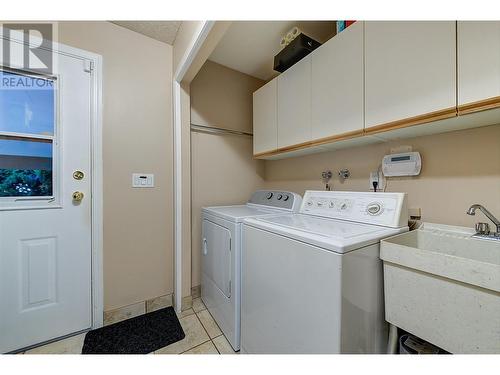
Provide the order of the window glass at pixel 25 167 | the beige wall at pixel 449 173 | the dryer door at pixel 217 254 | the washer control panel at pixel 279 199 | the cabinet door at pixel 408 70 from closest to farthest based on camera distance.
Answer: the cabinet door at pixel 408 70 → the beige wall at pixel 449 173 → the window glass at pixel 25 167 → the dryer door at pixel 217 254 → the washer control panel at pixel 279 199

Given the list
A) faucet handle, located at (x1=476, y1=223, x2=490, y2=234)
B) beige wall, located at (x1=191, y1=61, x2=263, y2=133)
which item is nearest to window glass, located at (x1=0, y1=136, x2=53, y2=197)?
beige wall, located at (x1=191, y1=61, x2=263, y2=133)

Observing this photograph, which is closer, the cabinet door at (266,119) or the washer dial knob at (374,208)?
the washer dial knob at (374,208)

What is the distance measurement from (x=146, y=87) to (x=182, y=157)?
0.68 meters

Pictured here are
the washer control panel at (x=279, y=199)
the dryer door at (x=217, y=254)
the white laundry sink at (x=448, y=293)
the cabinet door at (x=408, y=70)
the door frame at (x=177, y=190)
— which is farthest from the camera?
the door frame at (x=177, y=190)

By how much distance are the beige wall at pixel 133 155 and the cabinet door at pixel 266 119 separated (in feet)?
2.78

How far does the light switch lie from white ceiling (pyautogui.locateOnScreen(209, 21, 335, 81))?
1.35 metres

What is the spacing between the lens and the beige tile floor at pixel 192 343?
1.36m

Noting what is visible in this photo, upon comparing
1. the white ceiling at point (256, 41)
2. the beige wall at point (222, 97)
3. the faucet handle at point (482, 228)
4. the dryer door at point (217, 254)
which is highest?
the white ceiling at point (256, 41)

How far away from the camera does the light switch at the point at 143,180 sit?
1719mm

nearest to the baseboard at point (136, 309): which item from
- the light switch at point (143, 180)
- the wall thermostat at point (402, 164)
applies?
the light switch at point (143, 180)

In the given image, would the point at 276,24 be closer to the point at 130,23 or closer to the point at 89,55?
the point at 130,23

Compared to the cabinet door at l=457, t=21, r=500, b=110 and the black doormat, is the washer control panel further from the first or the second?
the black doormat

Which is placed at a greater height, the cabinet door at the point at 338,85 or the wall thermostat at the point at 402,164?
the cabinet door at the point at 338,85

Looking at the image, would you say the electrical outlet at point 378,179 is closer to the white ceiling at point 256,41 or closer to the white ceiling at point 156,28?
the white ceiling at point 256,41
